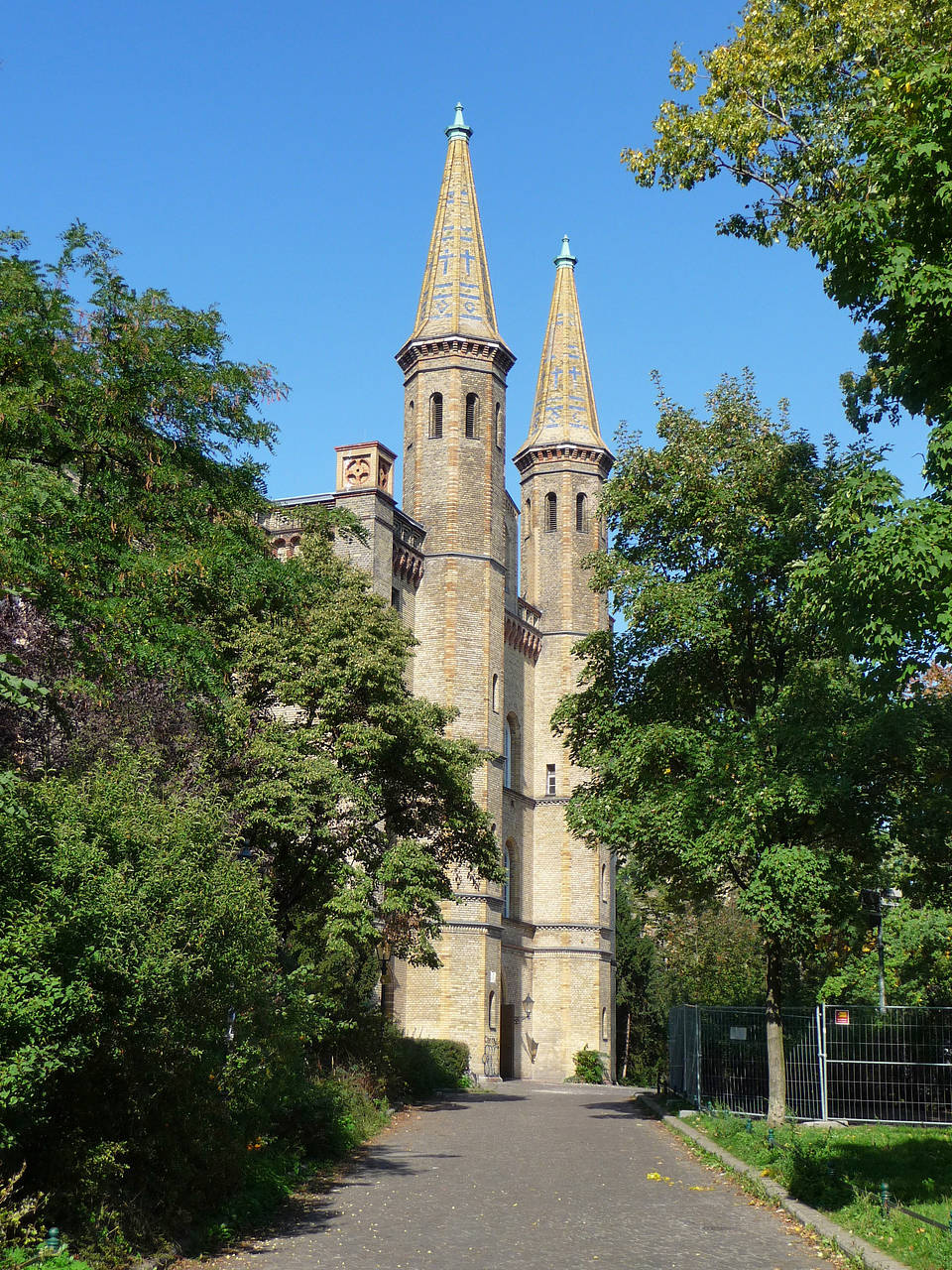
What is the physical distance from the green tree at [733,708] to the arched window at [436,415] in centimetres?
1945

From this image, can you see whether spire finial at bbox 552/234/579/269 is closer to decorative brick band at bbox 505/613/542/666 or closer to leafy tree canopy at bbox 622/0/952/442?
decorative brick band at bbox 505/613/542/666

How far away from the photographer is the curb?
894 centimetres

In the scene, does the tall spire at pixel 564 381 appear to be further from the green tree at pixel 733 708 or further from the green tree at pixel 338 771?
the green tree at pixel 733 708

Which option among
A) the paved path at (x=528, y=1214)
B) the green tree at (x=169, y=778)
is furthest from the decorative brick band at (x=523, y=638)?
the paved path at (x=528, y=1214)

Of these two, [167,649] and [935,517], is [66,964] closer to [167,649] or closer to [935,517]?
[167,649]

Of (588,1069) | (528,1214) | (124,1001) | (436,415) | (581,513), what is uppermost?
(436,415)

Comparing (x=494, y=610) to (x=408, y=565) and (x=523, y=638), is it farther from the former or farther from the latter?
(x=523, y=638)

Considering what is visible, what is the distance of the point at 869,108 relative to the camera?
39.5ft

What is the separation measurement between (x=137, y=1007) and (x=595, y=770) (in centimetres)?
1426

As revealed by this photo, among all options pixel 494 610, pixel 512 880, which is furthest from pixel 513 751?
pixel 494 610

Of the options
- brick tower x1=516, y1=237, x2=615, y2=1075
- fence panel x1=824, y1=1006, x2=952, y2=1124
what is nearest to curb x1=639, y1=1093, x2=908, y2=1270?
fence panel x1=824, y1=1006, x2=952, y2=1124

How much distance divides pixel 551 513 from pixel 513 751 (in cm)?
1013

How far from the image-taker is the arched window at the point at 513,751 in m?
44.7

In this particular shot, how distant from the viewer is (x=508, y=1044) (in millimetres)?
42906
